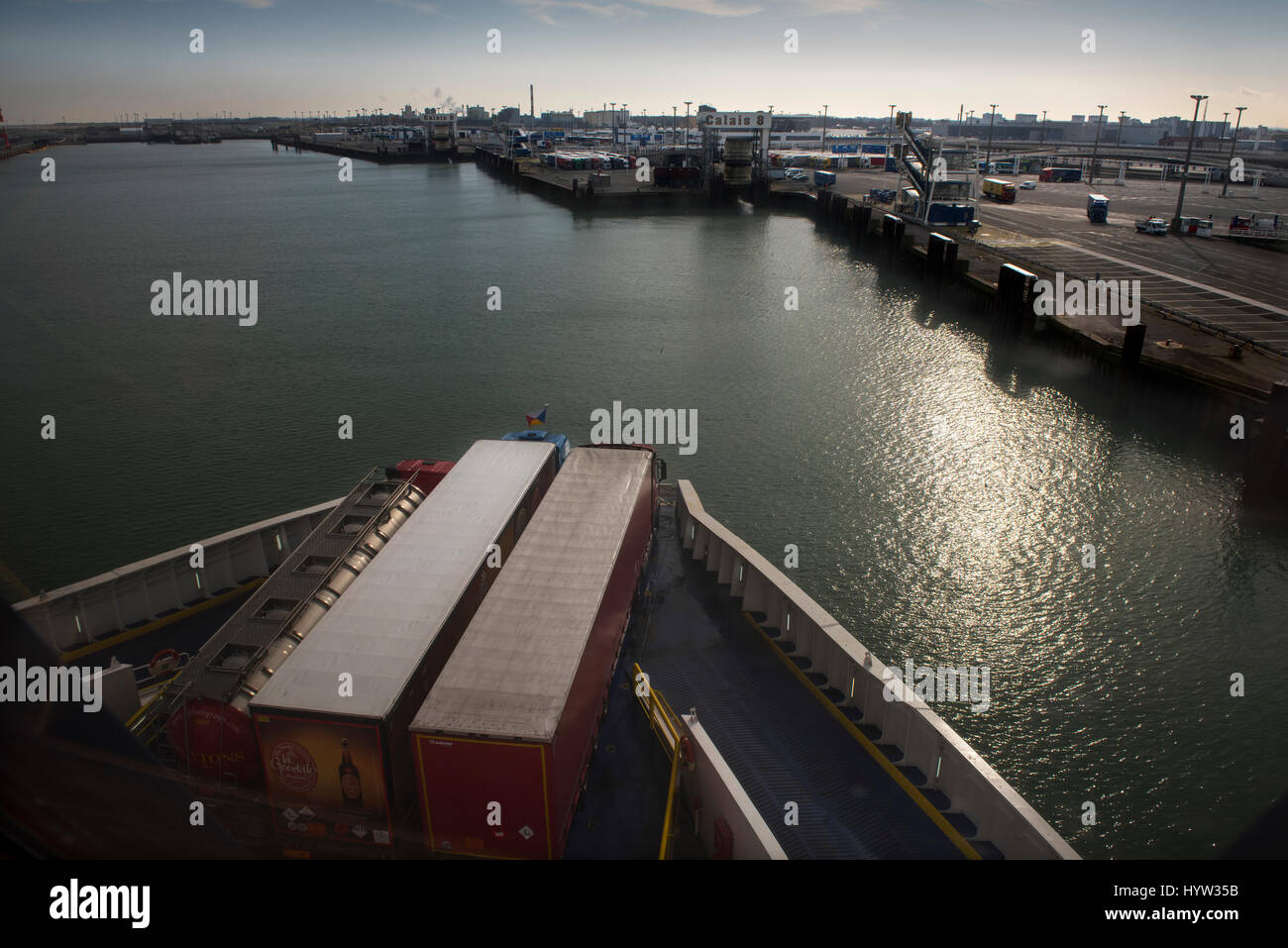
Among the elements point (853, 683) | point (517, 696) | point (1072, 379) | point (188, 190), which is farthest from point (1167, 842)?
point (188, 190)

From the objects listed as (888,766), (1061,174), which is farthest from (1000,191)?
(888,766)

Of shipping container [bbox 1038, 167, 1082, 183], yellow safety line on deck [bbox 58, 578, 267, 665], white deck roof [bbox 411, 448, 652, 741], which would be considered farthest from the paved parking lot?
yellow safety line on deck [bbox 58, 578, 267, 665]

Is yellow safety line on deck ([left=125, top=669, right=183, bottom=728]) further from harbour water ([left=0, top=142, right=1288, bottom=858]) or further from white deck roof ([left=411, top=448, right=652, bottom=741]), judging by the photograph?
harbour water ([left=0, top=142, right=1288, bottom=858])

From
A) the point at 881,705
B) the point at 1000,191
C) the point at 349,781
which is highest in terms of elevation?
the point at 1000,191

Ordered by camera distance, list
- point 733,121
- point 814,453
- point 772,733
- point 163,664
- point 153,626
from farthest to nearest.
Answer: point 733,121
point 814,453
point 153,626
point 163,664
point 772,733

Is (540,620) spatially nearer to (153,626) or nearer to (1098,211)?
(153,626)

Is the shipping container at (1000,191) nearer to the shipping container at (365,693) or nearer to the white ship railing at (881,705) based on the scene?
the white ship railing at (881,705)

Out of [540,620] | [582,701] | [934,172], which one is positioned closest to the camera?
[582,701]
